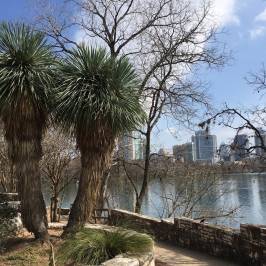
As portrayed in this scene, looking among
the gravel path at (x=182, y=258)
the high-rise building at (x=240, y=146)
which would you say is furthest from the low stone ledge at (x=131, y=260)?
the high-rise building at (x=240, y=146)

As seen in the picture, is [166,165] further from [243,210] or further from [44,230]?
[44,230]

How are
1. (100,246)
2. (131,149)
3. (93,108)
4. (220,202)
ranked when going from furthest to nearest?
1. (220,202)
2. (131,149)
3. (93,108)
4. (100,246)

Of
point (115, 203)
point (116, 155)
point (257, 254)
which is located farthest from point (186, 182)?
point (257, 254)

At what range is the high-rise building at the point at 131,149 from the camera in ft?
81.0

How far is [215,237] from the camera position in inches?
466

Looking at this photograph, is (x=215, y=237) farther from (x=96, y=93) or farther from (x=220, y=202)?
(x=220, y=202)

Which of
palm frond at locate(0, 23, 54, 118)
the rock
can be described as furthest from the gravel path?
palm frond at locate(0, 23, 54, 118)

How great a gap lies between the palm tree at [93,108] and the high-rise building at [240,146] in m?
4.50

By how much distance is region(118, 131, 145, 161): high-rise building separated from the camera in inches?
973

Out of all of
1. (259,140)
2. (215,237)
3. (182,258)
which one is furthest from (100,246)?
(259,140)

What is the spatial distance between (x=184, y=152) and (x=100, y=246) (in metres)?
19.5

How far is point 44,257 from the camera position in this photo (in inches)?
367

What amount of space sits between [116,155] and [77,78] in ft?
46.0

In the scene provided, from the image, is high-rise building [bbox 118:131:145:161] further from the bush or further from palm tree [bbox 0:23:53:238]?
the bush
